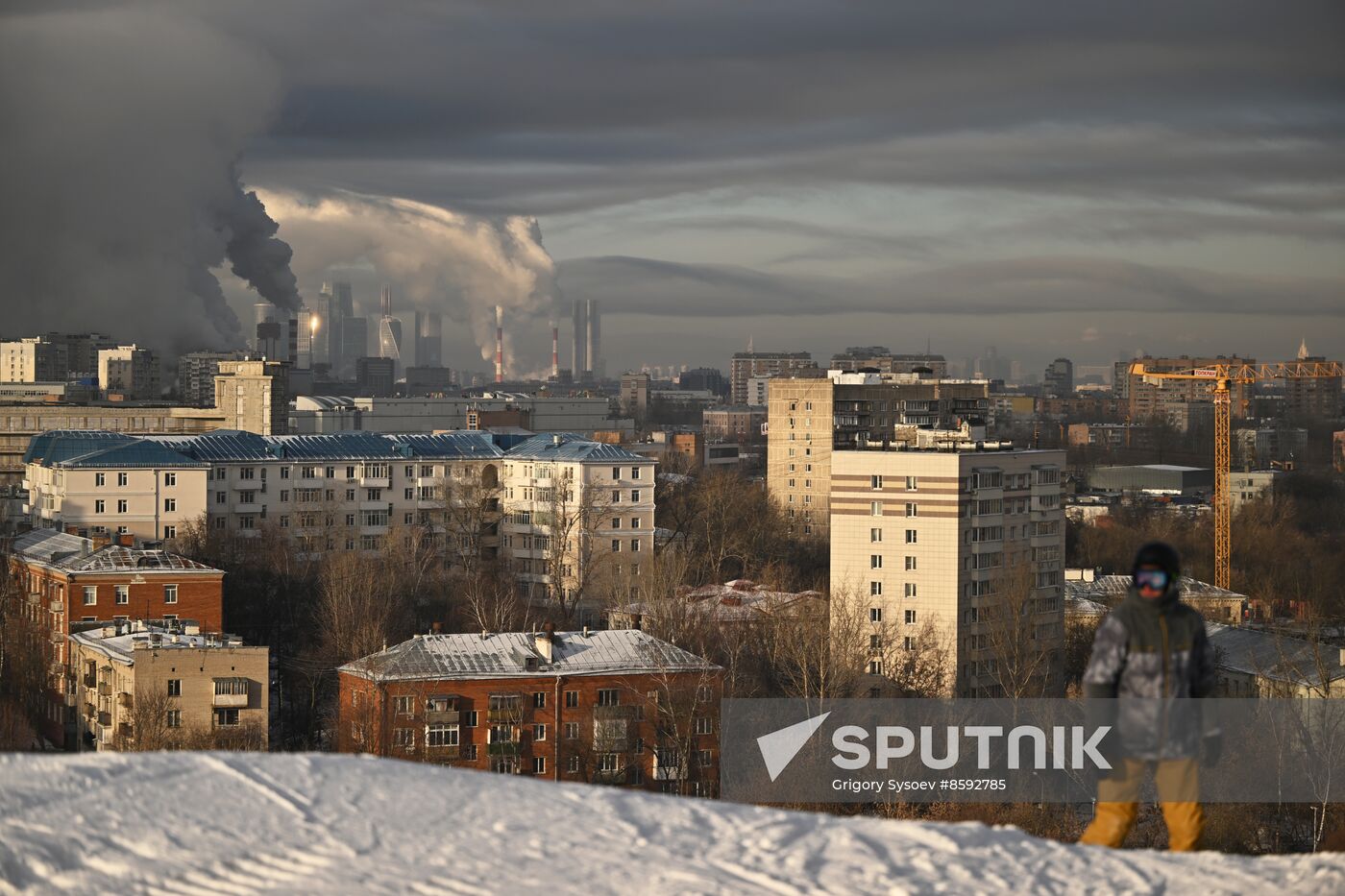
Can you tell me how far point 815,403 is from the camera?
4381 centimetres

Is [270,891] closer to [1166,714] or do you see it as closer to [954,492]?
[1166,714]

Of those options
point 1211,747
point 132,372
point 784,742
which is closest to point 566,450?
point 784,742

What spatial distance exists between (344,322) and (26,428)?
119868 millimetres

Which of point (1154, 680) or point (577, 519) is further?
point (577, 519)

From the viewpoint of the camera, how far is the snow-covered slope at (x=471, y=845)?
14.4 feet

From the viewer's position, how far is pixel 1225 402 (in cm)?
4112

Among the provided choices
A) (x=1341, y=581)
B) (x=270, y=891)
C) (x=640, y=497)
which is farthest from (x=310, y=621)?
(x=270, y=891)

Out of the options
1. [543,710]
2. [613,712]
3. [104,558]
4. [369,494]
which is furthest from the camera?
[369,494]

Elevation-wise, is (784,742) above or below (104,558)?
below

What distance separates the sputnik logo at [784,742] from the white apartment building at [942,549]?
505 cm

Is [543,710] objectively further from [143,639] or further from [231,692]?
[143,639]

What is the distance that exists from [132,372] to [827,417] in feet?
126

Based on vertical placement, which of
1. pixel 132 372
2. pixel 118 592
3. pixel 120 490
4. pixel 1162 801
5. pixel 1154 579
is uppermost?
pixel 132 372

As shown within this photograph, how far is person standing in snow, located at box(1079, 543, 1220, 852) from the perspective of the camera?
15.1 ft
